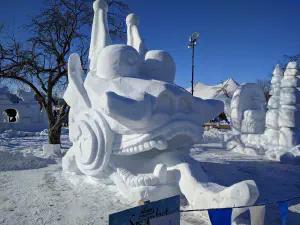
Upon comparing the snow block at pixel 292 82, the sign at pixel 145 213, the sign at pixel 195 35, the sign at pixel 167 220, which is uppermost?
the sign at pixel 195 35

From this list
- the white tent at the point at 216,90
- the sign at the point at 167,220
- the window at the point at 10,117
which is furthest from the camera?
the white tent at the point at 216,90

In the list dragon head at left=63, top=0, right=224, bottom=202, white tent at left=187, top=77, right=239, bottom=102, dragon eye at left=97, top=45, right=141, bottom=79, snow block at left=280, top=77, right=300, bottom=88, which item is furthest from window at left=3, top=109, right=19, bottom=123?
snow block at left=280, top=77, right=300, bottom=88

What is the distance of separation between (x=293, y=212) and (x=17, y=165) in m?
5.40

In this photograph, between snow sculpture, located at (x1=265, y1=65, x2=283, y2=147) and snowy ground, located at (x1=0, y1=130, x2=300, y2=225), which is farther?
snow sculpture, located at (x1=265, y1=65, x2=283, y2=147)

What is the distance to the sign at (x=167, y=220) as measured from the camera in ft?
5.30

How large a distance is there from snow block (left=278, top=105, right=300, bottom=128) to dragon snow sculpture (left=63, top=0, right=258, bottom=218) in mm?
4002

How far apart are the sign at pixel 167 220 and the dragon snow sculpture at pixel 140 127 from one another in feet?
3.51

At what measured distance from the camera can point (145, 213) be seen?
1.57 meters

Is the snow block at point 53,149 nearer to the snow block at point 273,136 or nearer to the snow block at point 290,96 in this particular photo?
the snow block at point 273,136

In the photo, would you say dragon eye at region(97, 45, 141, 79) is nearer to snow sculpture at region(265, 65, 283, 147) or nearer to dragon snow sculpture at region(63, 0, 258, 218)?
dragon snow sculpture at region(63, 0, 258, 218)

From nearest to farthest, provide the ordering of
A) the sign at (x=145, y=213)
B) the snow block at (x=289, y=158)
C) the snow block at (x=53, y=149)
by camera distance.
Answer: the sign at (x=145, y=213), the snow block at (x=289, y=158), the snow block at (x=53, y=149)

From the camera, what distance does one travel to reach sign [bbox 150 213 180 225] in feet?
5.30

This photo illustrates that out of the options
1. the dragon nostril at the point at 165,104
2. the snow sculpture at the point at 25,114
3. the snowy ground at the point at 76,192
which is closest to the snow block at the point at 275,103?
the snowy ground at the point at 76,192

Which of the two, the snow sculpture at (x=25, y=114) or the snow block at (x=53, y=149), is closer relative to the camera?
the snow block at (x=53, y=149)
